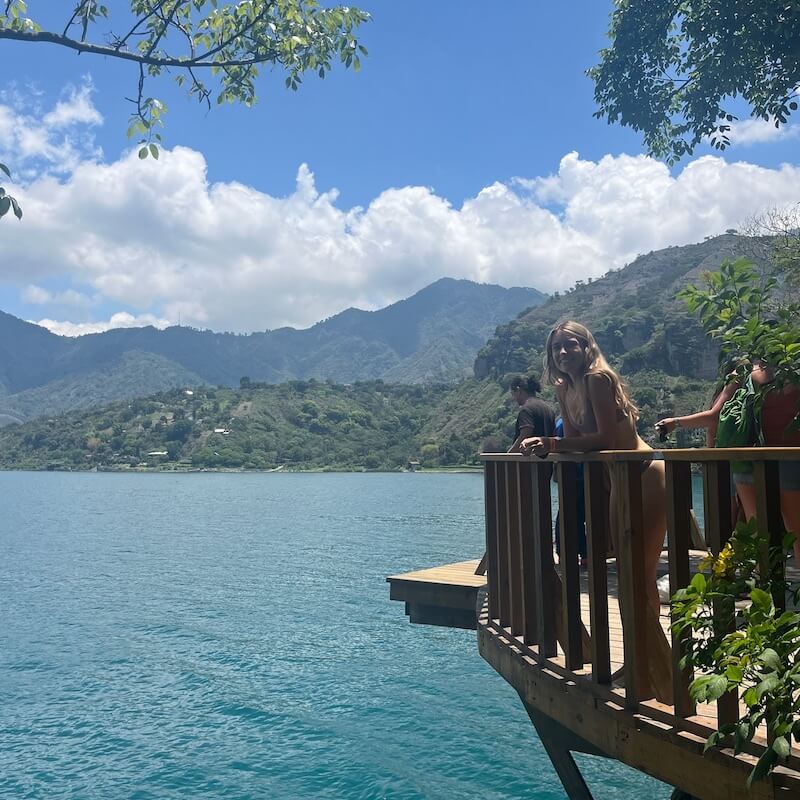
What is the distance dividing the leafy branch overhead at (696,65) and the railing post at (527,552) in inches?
283

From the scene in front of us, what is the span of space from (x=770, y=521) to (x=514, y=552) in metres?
2.02

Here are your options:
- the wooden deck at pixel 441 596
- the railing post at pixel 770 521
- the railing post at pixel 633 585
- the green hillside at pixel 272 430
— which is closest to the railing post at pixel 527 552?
the railing post at pixel 633 585

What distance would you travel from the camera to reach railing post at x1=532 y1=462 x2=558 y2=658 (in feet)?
12.0

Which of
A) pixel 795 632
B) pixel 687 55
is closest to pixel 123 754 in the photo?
pixel 795 632

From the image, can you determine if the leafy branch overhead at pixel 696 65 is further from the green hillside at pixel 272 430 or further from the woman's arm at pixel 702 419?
the green hillside at pixel 272 430

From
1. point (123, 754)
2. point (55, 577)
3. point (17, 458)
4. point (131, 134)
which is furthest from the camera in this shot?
point (17, 458)

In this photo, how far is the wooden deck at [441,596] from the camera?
684 cm

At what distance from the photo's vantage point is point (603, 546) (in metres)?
3.21

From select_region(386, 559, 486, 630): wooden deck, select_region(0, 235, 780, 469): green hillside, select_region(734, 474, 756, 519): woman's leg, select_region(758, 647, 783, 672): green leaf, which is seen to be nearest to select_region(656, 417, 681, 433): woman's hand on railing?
select_region(734, 474, 756, 519): woman's leg

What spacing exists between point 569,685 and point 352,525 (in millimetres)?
41637

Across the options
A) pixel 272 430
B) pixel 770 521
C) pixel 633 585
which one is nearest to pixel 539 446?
pixel 633 585

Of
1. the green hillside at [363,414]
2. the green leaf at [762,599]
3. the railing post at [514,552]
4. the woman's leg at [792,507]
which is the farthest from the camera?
the green hillside at [363,414]

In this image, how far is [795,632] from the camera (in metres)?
1.86

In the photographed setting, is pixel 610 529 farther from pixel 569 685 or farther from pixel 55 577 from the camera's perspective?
pixel 55 577
